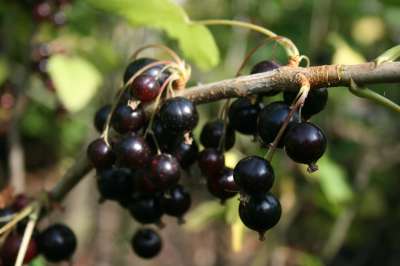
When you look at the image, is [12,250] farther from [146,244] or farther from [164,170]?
[164,170]

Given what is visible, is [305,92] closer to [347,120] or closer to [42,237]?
[42,237]

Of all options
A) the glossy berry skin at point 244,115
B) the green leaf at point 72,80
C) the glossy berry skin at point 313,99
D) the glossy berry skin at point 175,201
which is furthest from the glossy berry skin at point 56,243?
the green leaf at point 72,80

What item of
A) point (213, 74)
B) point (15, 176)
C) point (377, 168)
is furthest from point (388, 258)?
point (15, 176)

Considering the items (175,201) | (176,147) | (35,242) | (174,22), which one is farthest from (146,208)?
(174,22)

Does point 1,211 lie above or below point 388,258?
below

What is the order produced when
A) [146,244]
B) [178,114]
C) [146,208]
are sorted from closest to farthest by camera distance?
[178,114] < [146,208] < [146,244]

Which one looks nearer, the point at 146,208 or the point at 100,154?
the point at 100,154
